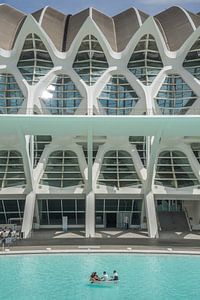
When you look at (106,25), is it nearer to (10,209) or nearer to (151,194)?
(151,194)

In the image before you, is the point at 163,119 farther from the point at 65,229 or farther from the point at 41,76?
the point at 41,76

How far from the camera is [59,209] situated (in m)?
35.2

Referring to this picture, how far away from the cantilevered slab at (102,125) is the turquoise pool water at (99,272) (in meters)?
8.09

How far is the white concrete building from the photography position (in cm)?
3366

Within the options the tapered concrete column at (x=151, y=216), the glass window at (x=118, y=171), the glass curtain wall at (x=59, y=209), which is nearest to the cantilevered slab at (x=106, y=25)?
the glass window at (x=118, y=171)

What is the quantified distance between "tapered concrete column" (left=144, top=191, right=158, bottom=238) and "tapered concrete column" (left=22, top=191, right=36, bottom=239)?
8471 mm

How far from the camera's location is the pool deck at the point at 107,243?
78.4 ft

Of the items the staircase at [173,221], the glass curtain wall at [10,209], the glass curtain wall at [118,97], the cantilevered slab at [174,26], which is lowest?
the staircase at [173,221]

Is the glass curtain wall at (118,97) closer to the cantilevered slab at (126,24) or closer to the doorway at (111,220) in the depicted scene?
the cantilevered slab at (126,24)

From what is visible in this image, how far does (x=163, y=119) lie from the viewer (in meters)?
26.0

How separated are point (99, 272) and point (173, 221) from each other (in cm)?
1666

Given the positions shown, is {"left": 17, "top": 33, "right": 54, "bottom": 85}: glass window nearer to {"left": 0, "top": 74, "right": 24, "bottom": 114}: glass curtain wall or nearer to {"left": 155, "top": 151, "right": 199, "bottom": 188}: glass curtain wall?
{"left": 0, "top": 74, "right": 24, "bottom": 114}: glass curtain wall

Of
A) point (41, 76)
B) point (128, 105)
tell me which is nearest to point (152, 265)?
point (128, 105)

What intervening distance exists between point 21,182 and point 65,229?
5.51 metres
